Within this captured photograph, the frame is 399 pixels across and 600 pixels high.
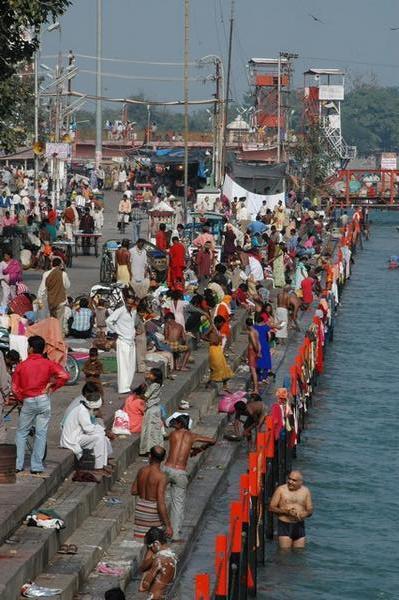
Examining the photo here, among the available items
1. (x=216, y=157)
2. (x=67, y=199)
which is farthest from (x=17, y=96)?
(x=216, y=157)

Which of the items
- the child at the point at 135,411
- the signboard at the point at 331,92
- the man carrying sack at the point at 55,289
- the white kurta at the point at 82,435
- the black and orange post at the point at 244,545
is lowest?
the black and orange post at the point at 244,545

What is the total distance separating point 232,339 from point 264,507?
1500cm

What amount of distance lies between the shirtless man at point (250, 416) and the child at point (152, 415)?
16.0 feet

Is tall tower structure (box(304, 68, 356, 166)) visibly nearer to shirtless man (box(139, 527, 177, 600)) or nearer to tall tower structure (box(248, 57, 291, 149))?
tall tower structure (box(248, 57, 291, 149))

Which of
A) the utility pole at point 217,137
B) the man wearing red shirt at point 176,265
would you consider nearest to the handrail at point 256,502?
the man wearing red shirt at point 176,265

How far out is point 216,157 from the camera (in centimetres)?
7319

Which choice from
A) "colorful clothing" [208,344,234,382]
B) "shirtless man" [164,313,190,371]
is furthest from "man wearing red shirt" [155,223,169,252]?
"shirtless man" [164,313,190,371]

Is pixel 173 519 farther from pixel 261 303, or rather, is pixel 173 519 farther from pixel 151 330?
pixel 261 303

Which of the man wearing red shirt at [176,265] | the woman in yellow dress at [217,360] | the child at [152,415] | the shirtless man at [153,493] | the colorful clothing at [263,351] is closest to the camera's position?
the shirtless man at [153,493]

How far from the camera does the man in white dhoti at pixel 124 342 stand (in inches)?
948

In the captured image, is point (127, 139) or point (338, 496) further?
point (127, 139)

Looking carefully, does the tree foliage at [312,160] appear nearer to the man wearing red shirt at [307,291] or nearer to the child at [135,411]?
the man wearing red shirt at [307,291]

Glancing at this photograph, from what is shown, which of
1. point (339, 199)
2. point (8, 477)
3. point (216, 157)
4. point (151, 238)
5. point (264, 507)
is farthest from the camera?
point (339, 199)

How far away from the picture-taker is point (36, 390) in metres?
17.7
